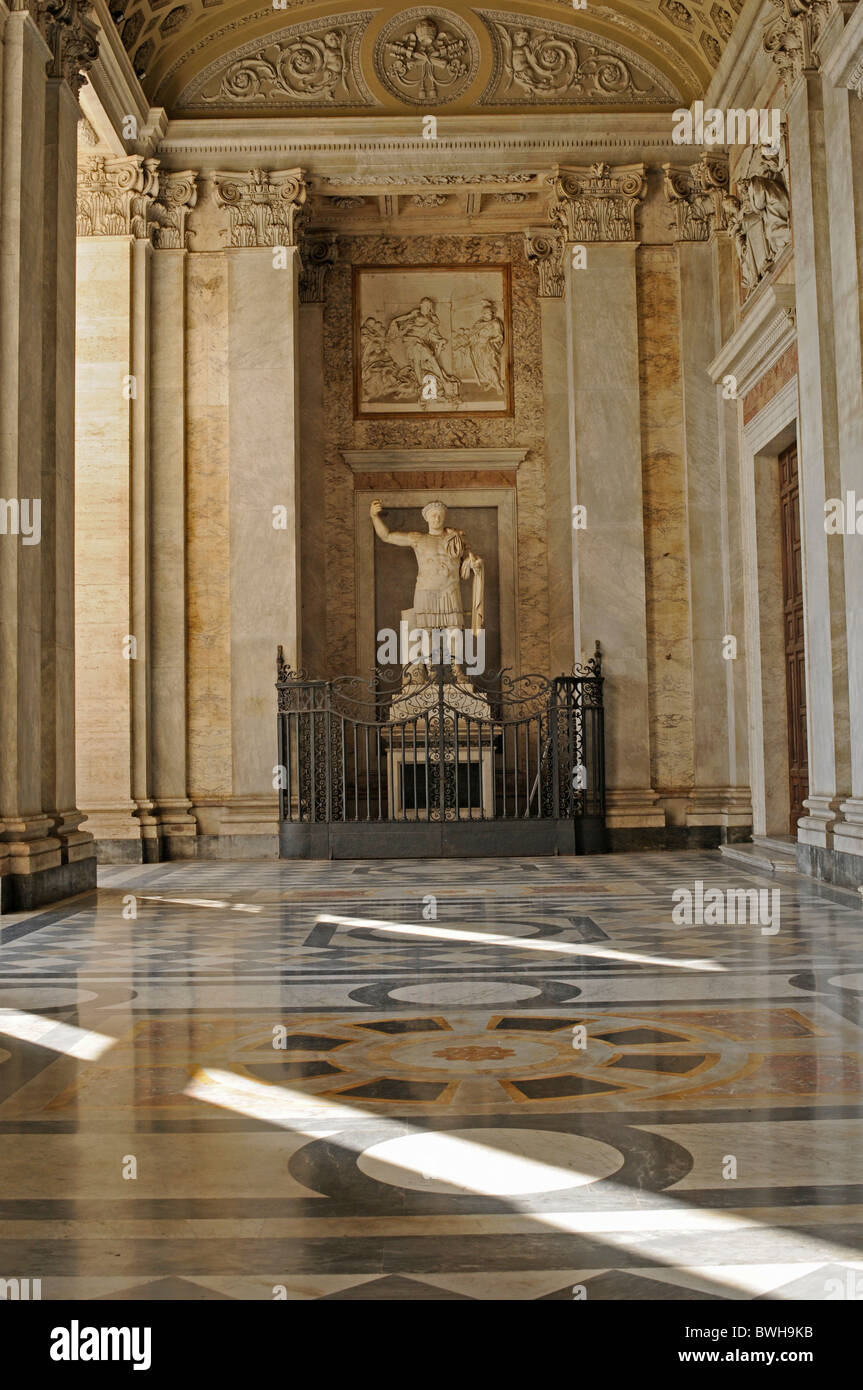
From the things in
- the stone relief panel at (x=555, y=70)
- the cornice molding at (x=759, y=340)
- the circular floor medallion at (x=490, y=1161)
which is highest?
the stone relief panel at (x=555, y=70)

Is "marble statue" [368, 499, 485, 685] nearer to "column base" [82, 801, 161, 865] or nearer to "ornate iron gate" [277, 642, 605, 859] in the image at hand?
"ornate iron gate" [277, 642, 605, 859]

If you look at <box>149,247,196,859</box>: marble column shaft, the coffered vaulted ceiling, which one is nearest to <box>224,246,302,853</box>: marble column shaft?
<box>149,247,196,859</box>: marble column shaft

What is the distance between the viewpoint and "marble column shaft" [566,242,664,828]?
13781 millimetres

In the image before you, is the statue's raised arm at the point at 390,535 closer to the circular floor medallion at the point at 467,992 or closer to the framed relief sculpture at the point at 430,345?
the framed relief sculpture at the point at 430,345

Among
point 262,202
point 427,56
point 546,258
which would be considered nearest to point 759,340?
point 546,258

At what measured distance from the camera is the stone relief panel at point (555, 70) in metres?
A: 14.5

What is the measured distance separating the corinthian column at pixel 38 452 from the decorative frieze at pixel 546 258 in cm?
707

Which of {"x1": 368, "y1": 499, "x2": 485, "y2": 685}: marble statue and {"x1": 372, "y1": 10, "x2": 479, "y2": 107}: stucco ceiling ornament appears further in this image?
{"x1": 372, "y1": 10, "x2": 479, "y2": 107}: stucco ceiling ornament

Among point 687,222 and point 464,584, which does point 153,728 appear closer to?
point 464,584

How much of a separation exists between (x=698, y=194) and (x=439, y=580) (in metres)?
5.19

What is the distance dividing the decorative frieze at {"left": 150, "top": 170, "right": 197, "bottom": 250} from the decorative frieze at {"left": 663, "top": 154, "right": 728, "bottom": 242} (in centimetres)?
536

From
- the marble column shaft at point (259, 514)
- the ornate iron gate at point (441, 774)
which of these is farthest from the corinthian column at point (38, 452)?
the marble column shaft at point (259, 514)

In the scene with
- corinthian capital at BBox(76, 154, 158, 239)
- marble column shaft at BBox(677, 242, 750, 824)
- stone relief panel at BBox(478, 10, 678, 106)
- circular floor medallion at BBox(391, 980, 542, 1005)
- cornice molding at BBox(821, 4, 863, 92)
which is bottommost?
circular floor medallion at BBox(391, 980, 542, 1005)

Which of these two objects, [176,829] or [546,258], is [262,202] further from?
[176,829]
